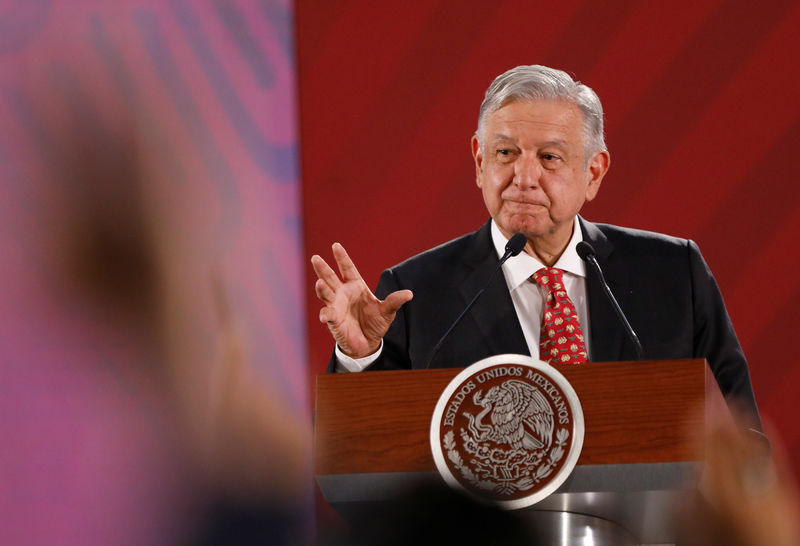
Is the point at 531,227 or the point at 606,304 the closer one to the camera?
the point at 606,304

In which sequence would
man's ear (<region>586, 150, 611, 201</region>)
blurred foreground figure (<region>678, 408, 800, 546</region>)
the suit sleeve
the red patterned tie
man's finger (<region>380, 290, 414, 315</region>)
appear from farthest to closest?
man's ear (<region>586, 150, 611, 201</region>)
the suit sleeve
the red patterned tie
man's finger (<region>380, 290, 414, 315</region>)
blurred foreground figure (<region>678, 408, 800, 546</region>)

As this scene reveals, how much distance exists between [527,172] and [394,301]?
86 centimetres

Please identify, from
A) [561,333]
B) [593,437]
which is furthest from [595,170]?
[593,437]

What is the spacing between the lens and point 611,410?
1.33m

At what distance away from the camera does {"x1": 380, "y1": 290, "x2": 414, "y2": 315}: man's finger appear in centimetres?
166

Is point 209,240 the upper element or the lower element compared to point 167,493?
upper

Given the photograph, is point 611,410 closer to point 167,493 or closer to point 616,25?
point 167,493

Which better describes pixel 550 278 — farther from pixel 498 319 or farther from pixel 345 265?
pixel 345 265

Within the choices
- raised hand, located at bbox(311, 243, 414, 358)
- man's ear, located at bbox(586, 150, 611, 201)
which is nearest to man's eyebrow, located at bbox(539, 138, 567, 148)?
man's ear, located at bbox(586, 150, 611, 201)

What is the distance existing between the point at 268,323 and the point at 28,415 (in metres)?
1.26

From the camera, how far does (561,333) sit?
2049 mm

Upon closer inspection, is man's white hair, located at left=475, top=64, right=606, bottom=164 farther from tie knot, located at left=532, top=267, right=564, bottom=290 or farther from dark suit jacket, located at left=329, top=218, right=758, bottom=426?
tie knot, located at left=532, top=267, right=564, bottom=290

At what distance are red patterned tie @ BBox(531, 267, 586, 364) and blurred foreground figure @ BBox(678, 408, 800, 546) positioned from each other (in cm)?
59

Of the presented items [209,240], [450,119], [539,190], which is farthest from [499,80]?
[209,240]
